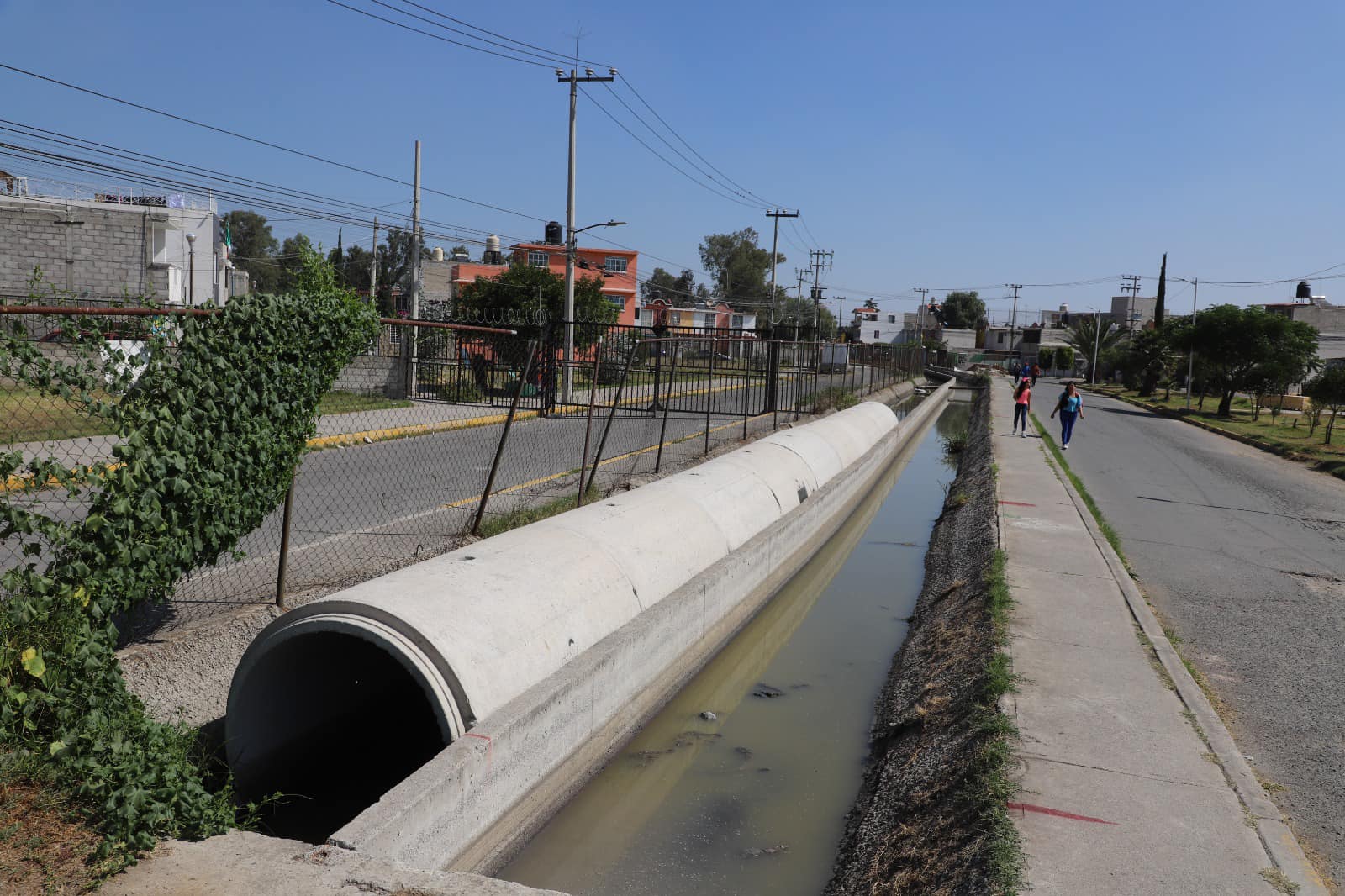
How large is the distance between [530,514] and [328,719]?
407cm

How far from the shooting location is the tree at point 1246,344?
124 feet

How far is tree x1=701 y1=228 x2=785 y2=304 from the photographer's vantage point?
441ft

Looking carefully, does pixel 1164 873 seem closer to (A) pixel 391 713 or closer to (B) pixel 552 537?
(B) pixel 552 537

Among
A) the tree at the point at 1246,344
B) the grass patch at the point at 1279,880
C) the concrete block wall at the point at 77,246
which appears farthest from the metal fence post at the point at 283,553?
the tree at the point at 1246,344

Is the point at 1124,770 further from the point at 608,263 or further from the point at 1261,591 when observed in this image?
the point at 608,263

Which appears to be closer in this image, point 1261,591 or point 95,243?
point 1261,591

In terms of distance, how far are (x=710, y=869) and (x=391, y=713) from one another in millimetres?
2673

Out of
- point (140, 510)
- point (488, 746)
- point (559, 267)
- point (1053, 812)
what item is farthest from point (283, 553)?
point (559, 267)

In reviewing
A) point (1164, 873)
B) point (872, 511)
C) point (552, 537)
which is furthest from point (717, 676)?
point (872, 511)

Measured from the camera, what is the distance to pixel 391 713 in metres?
6.97

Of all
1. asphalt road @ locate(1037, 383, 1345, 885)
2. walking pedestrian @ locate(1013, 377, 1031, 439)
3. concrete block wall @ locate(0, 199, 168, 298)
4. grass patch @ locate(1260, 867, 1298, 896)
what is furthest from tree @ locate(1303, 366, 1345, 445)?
concrete block wall @ locate(0, 199, 168, 298)

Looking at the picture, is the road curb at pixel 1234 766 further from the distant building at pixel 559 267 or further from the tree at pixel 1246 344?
the distant building at pixel 559 267

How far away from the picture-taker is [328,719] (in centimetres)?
639

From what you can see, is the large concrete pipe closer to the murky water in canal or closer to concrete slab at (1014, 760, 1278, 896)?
the murky water in canal
